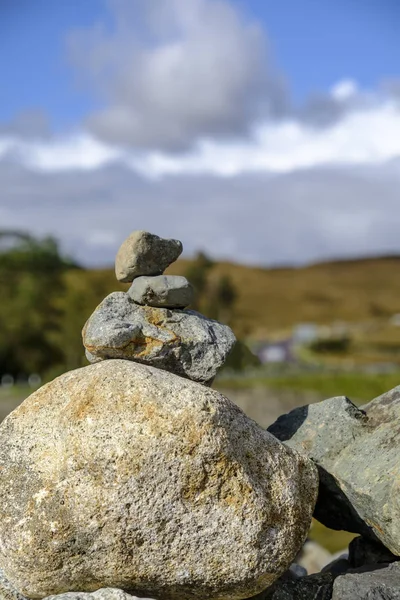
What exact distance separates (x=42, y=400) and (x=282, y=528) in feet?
9.31

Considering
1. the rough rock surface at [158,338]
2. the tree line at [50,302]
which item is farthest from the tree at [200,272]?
the rough rock surface at [158,338]

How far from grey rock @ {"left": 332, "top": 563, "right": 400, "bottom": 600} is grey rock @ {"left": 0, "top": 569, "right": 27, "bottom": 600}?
134 inches

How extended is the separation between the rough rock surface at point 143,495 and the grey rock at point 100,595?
110mm

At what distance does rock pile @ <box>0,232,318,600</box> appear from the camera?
296 inches

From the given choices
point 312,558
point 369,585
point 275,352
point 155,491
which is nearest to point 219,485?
point 155,491

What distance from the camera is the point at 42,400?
830cm

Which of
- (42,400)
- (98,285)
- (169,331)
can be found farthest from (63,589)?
(98,285)

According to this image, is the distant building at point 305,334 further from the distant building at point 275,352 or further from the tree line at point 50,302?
the tree line at point 50,302

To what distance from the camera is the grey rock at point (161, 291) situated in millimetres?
9180

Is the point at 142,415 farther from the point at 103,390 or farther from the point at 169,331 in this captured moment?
the point at 169,331

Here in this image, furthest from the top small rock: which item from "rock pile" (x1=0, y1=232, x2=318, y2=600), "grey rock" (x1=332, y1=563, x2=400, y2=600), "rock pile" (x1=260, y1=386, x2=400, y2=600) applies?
"grey rock" (x1=332, y1=563, x2=400, y2=600)

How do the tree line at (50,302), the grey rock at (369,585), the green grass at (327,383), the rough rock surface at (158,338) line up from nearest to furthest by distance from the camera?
1. the grey rock at (369,585)
2. the rough rock surface at (158,338)
3. the green grass at (327,383)
4. the tree line at (50,302)

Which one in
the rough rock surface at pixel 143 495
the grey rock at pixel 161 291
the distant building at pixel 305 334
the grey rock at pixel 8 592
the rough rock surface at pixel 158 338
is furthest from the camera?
the distant building at pixel 305 334

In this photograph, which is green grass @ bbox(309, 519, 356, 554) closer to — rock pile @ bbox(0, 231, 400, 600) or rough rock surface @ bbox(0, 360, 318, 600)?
rock pile @ bbox(0, 231, 400, 600)
